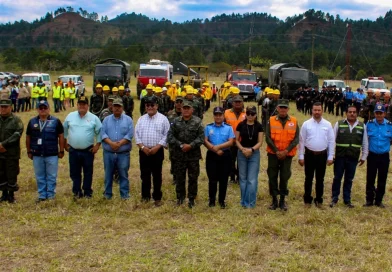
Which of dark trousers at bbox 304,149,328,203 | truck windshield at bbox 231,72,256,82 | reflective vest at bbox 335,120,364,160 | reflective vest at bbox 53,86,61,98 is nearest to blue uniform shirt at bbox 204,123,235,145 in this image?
dark trousers at bbox 304,149,328,203

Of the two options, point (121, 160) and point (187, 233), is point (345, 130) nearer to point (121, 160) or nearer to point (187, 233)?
point (187, 233)

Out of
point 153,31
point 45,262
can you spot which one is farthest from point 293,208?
point 153,31

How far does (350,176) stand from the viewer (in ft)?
24.0

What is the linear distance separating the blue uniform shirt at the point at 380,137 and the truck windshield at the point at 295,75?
2409 centimetres

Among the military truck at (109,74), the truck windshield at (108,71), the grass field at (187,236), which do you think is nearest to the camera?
the grass field at (187,236)

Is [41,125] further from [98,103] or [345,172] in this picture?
[345,172]

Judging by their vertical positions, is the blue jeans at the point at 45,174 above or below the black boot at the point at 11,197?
above

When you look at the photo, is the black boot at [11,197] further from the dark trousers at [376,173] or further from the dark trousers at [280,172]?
the dark trousers at [376,173]

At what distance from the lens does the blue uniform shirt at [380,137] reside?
7.23 metres

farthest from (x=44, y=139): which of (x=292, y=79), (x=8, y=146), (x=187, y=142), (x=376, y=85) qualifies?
(x=376, y=85)

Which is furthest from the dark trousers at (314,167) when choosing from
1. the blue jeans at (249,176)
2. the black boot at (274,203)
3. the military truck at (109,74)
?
the military truck at (109,74)

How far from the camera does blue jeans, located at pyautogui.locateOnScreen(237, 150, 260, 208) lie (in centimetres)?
704

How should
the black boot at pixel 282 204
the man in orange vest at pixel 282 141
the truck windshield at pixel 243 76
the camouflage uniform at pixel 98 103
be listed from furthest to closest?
the truck windshield at pixel 243 76 < the camouflage uniform at pixel 98 103 < the black boot at pixel 282 204 < the man in orange vest at pixel 282 141

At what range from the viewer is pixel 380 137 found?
723 centimetres
